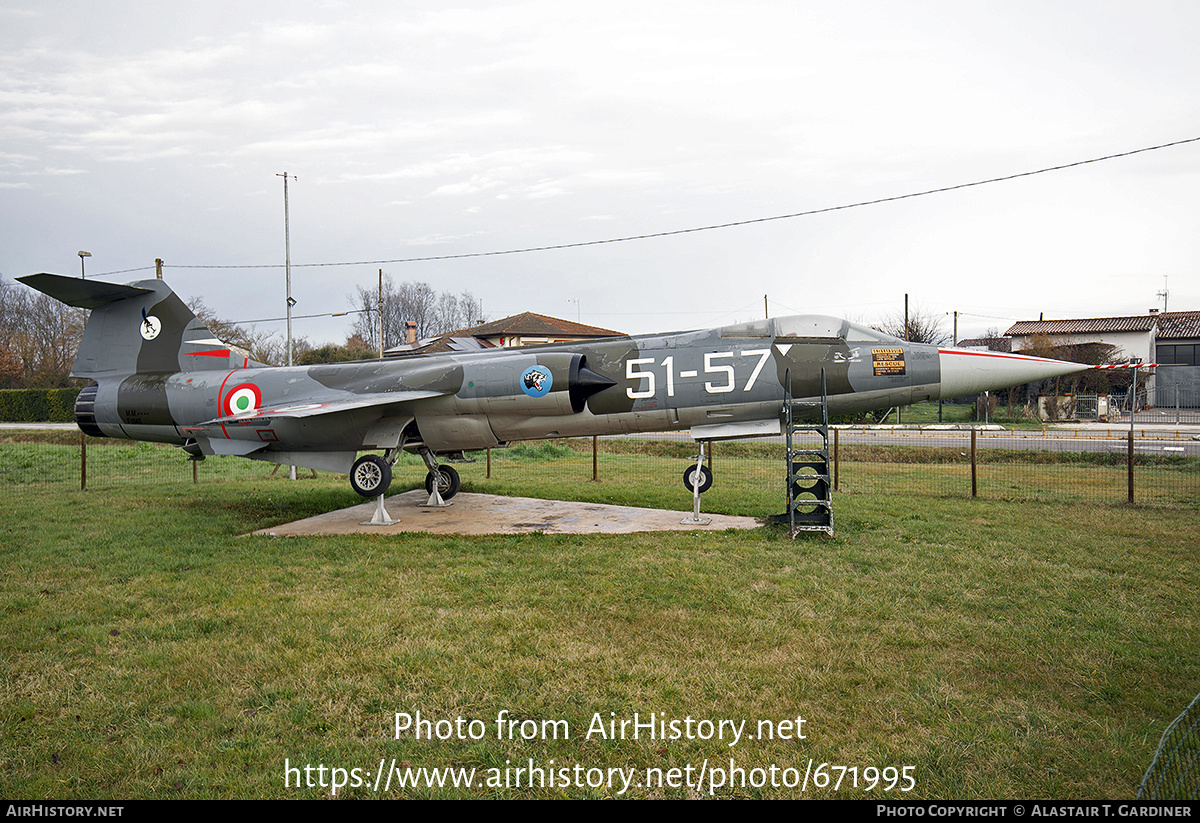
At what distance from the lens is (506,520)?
433 inches

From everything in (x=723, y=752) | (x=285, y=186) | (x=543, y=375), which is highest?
(x=285, y=186)

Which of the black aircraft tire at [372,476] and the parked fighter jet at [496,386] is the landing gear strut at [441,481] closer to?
the parked fighter jet at [496,386]

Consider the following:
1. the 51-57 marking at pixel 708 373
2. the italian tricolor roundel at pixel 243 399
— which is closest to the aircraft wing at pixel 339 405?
the italian tricolor roundel at pixel 243 399

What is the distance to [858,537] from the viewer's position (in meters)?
9.27

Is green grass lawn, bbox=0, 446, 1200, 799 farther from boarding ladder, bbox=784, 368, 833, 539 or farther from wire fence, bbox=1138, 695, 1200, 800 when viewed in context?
boarding ladder, bbox=784, 368, 833, 539

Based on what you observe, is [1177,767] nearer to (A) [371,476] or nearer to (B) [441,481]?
(A) [371,476]

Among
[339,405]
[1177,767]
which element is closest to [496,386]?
[339,405]

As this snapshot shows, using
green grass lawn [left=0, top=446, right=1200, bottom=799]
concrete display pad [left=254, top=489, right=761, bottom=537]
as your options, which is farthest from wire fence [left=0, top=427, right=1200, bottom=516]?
green grass lawn [left=0, top=446, right=1200, bottom=799]

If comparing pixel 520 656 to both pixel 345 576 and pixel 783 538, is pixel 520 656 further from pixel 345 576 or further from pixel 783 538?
pixel 783 538

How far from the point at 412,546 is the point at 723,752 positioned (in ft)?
20.7

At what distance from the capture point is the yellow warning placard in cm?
984

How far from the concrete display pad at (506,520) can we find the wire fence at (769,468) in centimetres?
114
